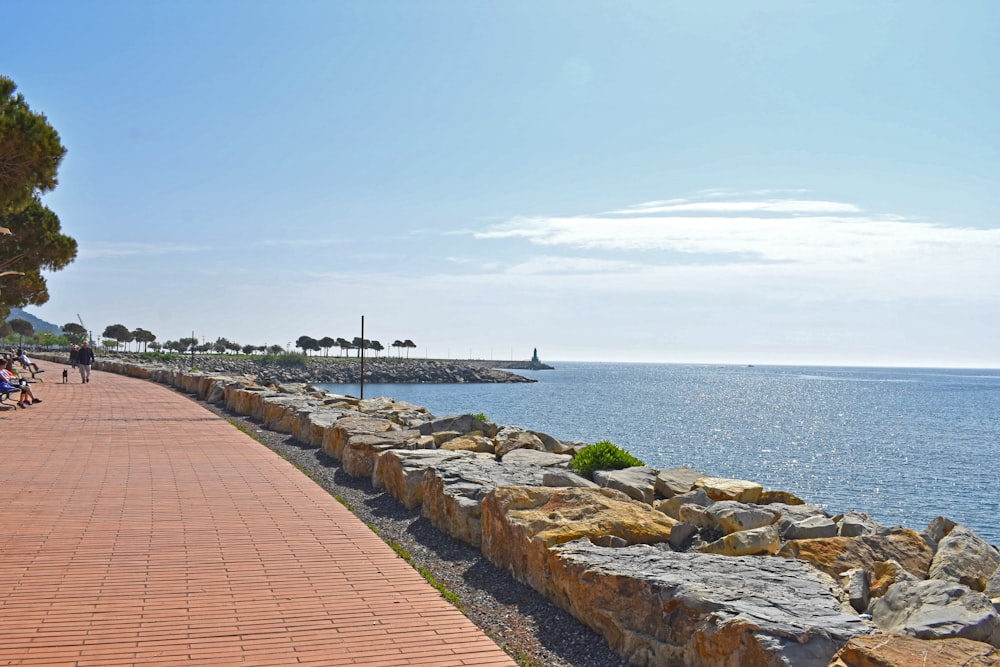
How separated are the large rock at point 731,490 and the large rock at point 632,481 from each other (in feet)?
1.98

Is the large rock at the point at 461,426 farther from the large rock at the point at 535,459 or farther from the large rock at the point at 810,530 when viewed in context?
the large rock at the point at 810,530

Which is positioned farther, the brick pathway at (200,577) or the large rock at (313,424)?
the large rock at (313,424)

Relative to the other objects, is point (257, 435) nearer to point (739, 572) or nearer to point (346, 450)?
point (346, 450)

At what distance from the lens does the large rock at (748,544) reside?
6105 millimetres

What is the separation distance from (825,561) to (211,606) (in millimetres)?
4610

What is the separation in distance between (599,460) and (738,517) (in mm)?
3362

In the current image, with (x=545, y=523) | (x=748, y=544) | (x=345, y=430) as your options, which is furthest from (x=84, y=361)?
(x=748, y=544)

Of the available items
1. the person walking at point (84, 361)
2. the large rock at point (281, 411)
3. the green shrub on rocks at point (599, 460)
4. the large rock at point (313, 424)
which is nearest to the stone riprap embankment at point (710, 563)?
the green shrub on rocks at point (599, 460)

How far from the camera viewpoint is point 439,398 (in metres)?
72.6

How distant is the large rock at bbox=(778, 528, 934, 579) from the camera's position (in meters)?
5.82

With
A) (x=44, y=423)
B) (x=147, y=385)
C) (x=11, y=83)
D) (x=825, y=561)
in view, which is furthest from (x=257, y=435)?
(x=147, y=385)

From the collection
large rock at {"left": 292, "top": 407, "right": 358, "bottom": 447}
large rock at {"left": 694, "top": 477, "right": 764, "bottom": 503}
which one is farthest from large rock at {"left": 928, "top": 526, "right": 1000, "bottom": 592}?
large rock at {"left": 292, "top": 407, "right": 358, "bottom": 447}

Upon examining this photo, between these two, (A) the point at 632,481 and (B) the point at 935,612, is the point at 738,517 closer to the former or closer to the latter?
(A) the point at 632,481

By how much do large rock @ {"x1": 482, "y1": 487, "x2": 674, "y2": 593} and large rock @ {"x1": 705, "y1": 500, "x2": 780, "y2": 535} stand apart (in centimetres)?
60
